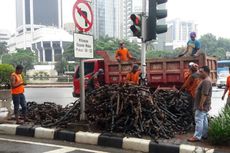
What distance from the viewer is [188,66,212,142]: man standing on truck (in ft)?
22.3

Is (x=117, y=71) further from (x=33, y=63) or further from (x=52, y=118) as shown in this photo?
(x=33, y=63)

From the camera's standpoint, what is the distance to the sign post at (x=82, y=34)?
25.3 feet

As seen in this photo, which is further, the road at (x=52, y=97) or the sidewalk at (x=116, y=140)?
the road at (x=52, y=97)

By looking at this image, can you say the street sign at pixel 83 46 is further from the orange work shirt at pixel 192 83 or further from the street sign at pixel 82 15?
the orange work shirt at pixel 192 83

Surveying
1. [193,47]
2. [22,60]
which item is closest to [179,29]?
[22,60]

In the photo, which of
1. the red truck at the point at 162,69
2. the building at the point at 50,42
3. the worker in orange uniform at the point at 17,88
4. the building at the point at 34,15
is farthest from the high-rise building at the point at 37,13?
the worker in orange uniform at the point at 17,88

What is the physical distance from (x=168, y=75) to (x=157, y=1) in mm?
3311

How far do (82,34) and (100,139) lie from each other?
2311mm

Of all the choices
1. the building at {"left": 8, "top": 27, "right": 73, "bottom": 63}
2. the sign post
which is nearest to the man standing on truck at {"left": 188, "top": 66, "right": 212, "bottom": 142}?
the sign post

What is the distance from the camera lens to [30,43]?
128m

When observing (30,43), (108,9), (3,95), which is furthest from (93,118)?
(30,43)

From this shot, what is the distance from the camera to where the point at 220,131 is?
6367mm

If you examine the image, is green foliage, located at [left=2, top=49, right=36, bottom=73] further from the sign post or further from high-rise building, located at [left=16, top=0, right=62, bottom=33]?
the sign post

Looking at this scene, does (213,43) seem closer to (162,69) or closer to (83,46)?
(162,69)
